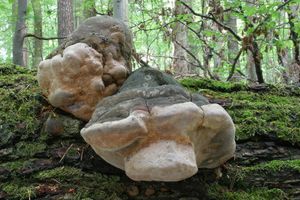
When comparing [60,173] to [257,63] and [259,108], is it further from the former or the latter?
[257,63]

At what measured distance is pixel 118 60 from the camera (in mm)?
2521

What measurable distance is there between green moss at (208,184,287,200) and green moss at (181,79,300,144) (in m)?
0.41

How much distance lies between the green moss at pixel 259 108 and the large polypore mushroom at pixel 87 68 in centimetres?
92

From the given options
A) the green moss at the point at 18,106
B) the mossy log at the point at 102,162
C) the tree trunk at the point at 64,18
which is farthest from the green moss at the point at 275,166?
the tree trunk at the point at 64,18

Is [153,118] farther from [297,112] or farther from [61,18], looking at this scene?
[61,18]

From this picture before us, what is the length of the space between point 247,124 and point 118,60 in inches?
43.4

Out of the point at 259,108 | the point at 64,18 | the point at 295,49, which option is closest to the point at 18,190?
the point at 259,108

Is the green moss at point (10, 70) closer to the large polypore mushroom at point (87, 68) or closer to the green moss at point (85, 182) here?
the large polypore mushroom at point (87, 68)

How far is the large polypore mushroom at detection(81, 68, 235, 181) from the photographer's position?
168 cm

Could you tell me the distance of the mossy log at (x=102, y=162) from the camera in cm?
219

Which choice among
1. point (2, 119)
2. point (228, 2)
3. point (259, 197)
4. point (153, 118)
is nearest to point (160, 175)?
point (153, 118)

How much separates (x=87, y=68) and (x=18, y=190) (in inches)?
34.9

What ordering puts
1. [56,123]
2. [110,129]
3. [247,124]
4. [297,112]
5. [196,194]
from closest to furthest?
[110,129], [196,194], [56,123], [247,124], [297,112]

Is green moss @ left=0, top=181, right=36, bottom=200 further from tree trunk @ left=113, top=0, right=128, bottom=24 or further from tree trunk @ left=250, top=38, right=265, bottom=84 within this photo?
tree trunk @ left=250, top=38, right=265, bottom=84
